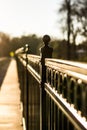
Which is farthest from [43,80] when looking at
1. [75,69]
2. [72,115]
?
[75,69]

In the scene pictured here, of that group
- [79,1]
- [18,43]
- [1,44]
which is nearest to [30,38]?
[18,43]

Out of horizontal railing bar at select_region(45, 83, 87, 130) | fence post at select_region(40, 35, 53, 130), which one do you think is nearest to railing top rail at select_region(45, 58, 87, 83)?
horizontal railing bar at select_region(45, 83, 87, 130)

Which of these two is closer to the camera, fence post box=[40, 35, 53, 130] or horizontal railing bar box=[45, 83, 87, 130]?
horizontal railing bar box=[45, 83, 87, 130]

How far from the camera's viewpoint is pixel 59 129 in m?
2.38

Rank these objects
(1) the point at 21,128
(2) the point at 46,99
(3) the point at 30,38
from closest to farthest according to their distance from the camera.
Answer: (2) the point at 46,99, (1) the point at 21,128, (3) the point at 30,38

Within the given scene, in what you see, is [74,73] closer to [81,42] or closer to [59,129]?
[59,129]

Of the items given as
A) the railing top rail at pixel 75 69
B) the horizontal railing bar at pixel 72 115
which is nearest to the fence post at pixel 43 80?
the horizontal railing bar at pixel 72 115

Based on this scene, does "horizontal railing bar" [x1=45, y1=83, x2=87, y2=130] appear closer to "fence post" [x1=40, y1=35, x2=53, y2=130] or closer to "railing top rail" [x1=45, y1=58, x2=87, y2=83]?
"railing top rail" [x1=45, y1=58, x2=87, y2=83]

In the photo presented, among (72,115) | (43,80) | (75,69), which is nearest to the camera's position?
(75,69)

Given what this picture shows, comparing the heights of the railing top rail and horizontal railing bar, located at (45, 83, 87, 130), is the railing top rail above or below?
above

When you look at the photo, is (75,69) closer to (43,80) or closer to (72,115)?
(72,115)

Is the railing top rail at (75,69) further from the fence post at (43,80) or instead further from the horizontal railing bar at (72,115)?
the fence post at (43,80)

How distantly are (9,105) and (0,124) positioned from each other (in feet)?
12.0

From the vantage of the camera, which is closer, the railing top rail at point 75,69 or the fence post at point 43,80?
the railing top rail at point 75,69
